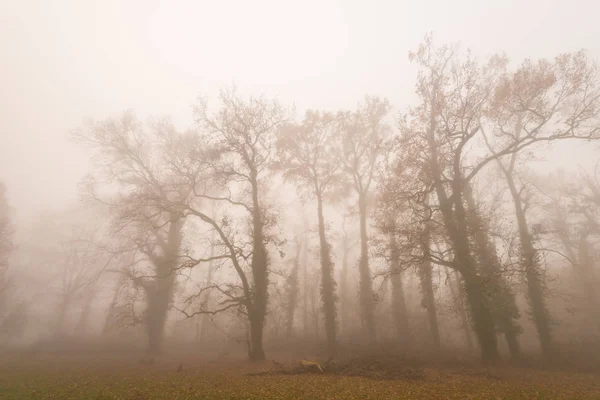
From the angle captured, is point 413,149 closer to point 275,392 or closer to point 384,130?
point 384,130

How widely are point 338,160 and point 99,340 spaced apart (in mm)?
30880

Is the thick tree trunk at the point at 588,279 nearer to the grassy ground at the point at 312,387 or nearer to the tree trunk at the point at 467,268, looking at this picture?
the tree trunk at the point at 467,268

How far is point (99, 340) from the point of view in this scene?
1176 inches

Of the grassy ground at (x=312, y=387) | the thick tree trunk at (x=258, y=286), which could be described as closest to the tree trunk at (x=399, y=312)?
the thick tree trunk at (x=258, y=286)

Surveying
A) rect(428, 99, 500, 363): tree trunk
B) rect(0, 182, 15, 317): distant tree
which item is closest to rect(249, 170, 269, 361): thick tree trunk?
rect(428, 99, 500, 363): tree trunk

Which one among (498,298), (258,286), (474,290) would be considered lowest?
(498,298)

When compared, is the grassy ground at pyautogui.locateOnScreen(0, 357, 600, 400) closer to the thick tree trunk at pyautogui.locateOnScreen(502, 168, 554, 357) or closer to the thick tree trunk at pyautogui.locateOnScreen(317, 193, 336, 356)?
the thick tree trunk at pyautogui.locateOnScreen(502, 168, 554, 357)

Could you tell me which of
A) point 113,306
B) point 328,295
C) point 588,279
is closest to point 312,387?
point 328,295

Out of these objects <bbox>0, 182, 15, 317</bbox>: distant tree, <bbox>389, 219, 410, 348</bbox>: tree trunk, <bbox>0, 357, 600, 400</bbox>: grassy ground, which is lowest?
<bbox>0, 357, 600, 400</bbox>: grassy ground

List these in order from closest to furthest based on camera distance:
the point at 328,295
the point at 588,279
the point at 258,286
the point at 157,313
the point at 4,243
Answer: the point at 258,286
the point at 328,295
the point at 157,313
the point at 588,279
the point at 4,243

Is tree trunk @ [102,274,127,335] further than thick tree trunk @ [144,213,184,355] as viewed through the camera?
No

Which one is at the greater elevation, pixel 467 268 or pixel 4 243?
pixel 4 243

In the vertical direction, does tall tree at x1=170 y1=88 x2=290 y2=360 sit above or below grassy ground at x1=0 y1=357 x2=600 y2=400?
above

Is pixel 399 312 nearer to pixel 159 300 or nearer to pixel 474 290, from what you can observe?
pixel 474 290
